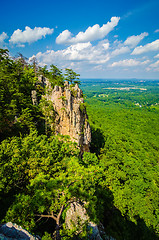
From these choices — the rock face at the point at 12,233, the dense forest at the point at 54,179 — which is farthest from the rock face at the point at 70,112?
the rock face at the point at 12,233

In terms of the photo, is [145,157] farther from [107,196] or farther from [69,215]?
→ [69,215]

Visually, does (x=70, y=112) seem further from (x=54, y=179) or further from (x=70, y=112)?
(x=54, y=179)

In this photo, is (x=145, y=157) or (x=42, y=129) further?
(x=145, y=157)

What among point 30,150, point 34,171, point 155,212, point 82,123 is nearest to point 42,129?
point 82,123

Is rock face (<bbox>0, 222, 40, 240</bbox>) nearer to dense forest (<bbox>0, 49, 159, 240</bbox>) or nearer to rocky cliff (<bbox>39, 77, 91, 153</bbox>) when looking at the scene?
dense forest (<bbox>0, 49, 159, 240</bbox>)

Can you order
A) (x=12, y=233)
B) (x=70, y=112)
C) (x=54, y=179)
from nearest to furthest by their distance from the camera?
(x=12, y=233) < (x=54, y=179) < (x=70, y=112)

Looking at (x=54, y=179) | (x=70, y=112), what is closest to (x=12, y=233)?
(x=54, y=179)

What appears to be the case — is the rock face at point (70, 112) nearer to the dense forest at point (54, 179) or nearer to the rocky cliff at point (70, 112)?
the rocky cliff at point (70, 112)

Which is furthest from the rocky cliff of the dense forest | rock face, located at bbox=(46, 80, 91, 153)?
the dense forest
